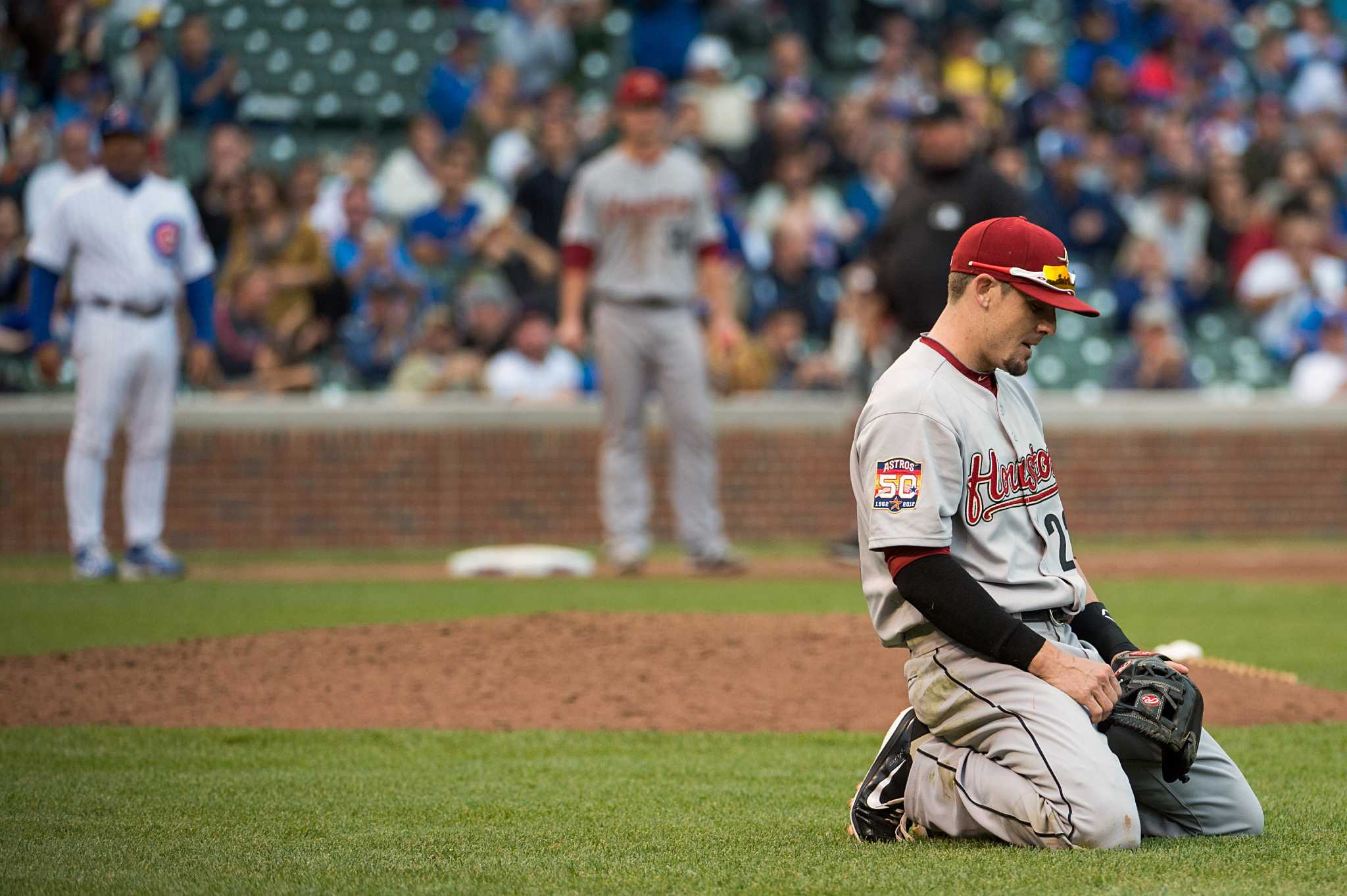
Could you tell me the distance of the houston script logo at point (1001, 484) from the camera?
14.3ft

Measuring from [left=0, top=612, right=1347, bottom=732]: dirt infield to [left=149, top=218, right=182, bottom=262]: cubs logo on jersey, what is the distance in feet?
11.7

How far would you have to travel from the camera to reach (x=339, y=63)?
18.2 m

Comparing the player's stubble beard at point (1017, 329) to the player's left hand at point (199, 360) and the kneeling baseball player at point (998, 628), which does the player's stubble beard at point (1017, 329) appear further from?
the player's left hand at point (199, 360)

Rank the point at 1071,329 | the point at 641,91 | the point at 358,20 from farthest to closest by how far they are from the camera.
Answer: the point at 358,20 → the point at 1071,329 → the point at 641,91

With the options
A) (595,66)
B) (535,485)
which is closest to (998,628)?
(535,485)

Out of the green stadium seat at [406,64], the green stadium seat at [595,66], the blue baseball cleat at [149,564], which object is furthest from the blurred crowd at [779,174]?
the blue baseball cleat at [149,564]

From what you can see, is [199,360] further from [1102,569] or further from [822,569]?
[1102,569]

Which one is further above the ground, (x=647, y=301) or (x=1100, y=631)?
(x=647, y=301)

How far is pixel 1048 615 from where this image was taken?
4477mm

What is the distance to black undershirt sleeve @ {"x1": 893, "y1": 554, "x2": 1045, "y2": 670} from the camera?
4195mm

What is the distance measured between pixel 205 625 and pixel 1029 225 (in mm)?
5601

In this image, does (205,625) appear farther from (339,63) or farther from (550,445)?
(339,63)

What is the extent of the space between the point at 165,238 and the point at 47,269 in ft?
2.53

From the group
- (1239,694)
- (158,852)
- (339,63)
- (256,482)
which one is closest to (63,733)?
(158,852)
